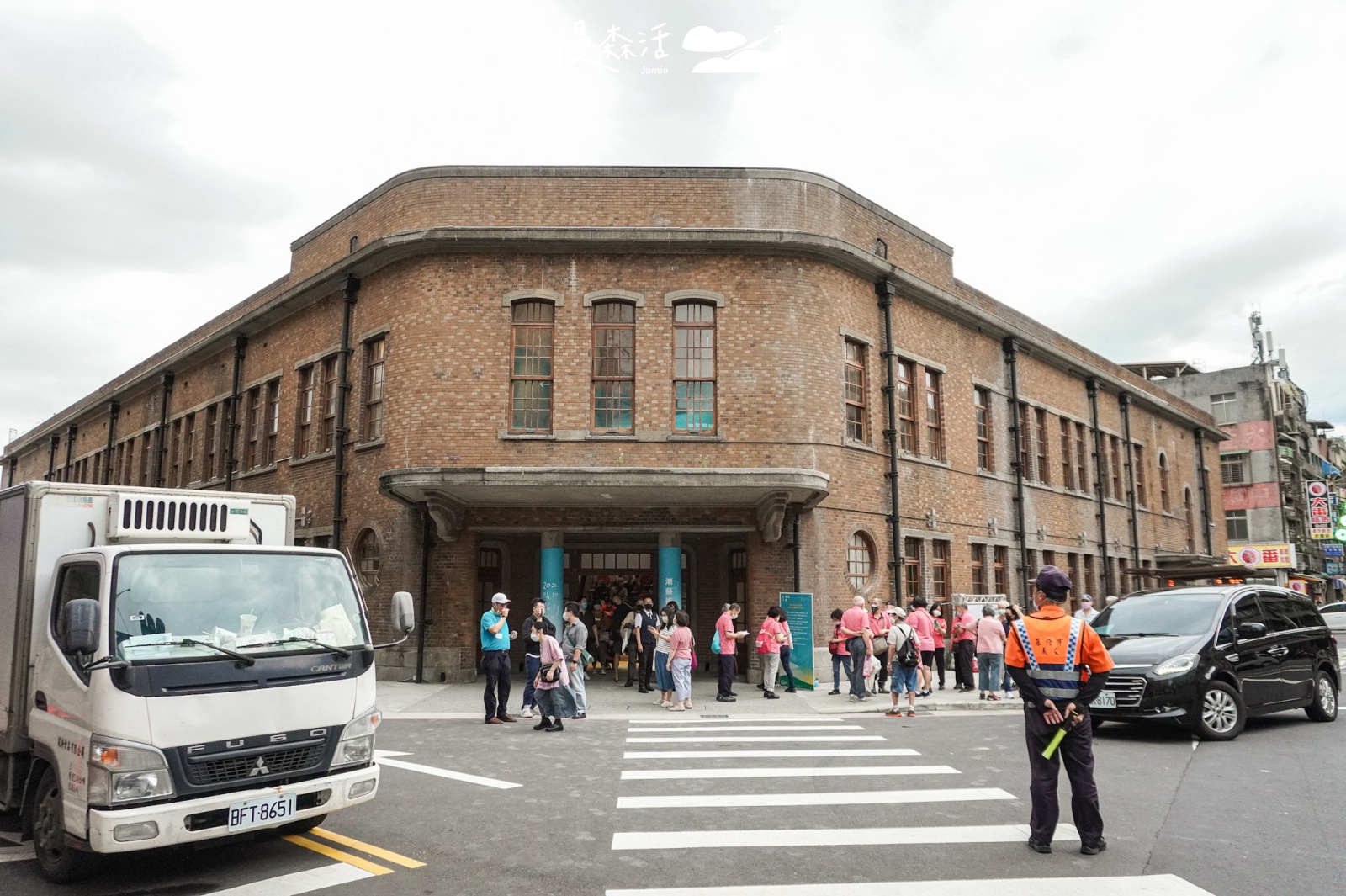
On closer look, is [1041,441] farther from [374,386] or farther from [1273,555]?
[1273,555]

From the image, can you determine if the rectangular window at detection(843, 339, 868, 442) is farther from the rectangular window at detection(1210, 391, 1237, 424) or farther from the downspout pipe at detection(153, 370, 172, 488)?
the rectangular window at detection(1210, 391, 1237, 424)

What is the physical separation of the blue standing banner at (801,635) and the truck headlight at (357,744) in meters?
11.1

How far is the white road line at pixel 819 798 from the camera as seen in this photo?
24.2 feet

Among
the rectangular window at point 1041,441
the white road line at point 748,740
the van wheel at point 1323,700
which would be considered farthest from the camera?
the rectangular window at point 1041,441

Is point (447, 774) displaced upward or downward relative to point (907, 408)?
downward

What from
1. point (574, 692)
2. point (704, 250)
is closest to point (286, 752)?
point (574, 692)

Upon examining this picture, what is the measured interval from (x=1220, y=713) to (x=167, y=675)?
10.8 meters

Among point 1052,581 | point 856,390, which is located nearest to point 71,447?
point 856,390

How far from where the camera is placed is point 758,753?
10000 millimetres

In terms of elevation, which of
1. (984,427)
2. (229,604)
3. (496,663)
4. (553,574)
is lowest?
(496,663)

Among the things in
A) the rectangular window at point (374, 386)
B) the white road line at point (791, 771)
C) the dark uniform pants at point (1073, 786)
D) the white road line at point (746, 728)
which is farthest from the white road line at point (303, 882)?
the rectangular window at point (374, 386)

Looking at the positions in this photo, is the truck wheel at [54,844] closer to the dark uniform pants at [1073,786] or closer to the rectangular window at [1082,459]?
the dark uniform pants at [1073,786]

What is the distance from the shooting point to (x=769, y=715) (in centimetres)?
1356

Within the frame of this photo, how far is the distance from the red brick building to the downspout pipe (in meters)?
10.1
